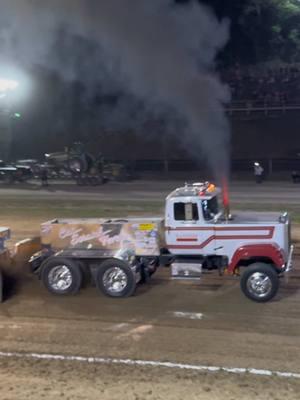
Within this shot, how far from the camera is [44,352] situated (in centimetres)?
1039

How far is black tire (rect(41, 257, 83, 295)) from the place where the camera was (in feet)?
44.5

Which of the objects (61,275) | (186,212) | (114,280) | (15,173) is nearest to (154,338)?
(114,280)

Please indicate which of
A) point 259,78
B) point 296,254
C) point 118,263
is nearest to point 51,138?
point 259,78

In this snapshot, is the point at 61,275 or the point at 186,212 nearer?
the point at 186,212

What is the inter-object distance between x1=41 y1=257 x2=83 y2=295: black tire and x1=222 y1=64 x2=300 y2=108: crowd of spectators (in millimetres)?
31121

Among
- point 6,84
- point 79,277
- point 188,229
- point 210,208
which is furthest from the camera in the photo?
point 6,84

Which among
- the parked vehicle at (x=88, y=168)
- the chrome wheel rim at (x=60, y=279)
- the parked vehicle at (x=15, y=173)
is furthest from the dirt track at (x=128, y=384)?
the parked vehicle at (x=15, y=173)

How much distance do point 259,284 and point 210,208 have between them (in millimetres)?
2057

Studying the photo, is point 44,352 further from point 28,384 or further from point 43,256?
point 43,256

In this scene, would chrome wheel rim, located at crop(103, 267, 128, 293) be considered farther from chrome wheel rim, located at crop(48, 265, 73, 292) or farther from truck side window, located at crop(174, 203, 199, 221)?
truck side window, located at crop(174, 203, 199, 221)

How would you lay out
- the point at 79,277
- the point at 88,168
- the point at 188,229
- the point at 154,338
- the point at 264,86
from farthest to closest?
1. the point at 264,86
2. the point at 88,168
3. the point at 79,277
4. the point at 188,229
5. the point at 154,338

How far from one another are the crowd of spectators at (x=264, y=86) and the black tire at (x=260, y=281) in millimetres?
30536

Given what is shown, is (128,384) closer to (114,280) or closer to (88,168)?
→ (114,280)

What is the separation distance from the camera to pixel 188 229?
1345 cm
